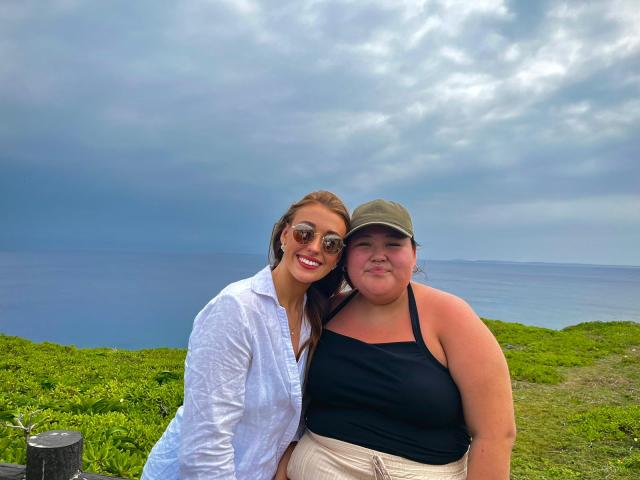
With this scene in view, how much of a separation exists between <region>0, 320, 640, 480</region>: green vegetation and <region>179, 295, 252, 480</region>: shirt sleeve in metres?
3.21

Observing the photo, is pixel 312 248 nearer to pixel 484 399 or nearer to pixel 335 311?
pixel 335 311

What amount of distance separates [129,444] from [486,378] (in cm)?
502

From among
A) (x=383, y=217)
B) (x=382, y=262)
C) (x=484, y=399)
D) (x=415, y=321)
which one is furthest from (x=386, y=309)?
(x=484, y=399)

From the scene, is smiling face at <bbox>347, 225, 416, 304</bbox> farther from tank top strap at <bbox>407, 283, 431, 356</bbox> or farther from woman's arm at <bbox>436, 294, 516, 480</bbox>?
woman's arm at <bbox>436, 294, 516, 480</bbox>

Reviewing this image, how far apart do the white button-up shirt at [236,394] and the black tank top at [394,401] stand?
0.27 metres

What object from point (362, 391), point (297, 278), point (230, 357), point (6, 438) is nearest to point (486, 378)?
point (362, 391)

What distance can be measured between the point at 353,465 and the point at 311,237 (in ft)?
5.04

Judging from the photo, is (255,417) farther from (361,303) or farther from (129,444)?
(129,444)

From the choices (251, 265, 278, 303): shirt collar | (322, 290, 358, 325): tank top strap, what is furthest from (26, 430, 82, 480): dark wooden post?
(322, 290, 358, 325): tank top strap

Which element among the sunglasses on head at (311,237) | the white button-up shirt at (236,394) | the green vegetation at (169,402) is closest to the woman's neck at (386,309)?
the sunglasses on head at (311,237)

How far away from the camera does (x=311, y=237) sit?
132 inches

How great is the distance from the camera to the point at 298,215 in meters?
3.46

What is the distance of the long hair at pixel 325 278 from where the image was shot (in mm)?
3510

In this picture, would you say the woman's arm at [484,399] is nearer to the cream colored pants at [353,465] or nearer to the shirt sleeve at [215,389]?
the cream colored pants at [353,465]
